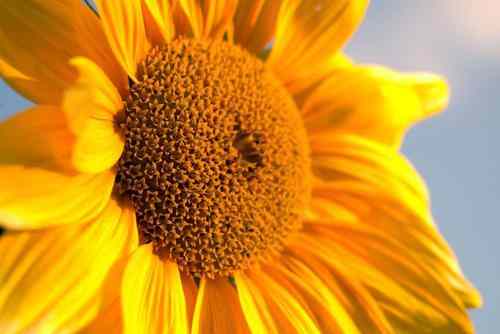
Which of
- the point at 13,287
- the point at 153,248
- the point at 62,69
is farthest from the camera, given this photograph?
the point at 153,248

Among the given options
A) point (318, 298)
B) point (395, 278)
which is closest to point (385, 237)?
point (395, 278)

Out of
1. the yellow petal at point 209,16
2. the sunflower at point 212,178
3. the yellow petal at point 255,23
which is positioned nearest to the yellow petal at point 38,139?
the sunflower at point 212,178

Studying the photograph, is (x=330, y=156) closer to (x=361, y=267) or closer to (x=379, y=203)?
(x=379, y=203)

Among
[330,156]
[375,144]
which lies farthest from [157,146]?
[375,144]

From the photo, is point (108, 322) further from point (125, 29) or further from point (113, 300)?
point (125, 29)

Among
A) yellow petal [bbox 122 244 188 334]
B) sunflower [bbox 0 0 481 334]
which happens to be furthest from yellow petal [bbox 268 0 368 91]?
yellow petal [bbox 122 244 188 334]
